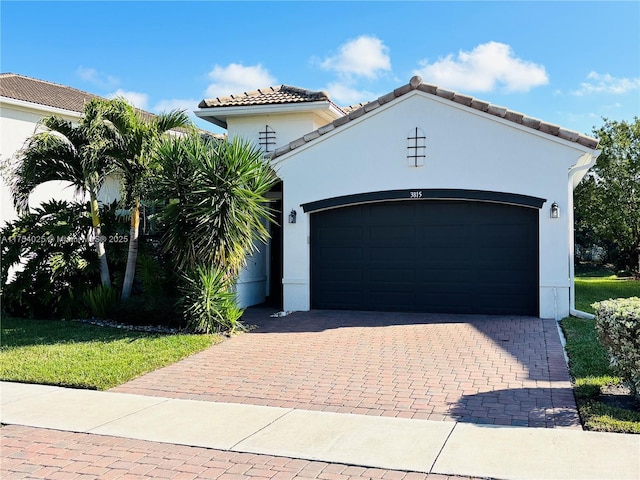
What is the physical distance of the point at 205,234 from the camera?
11422mm

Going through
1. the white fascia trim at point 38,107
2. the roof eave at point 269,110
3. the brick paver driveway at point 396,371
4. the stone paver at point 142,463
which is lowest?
the stone paver at point 142,463

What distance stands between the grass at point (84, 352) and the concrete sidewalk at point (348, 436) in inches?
31.8

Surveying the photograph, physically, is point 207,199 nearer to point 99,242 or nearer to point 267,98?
point 99,242

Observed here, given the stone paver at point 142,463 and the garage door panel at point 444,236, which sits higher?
the garage door panel at point 444,236

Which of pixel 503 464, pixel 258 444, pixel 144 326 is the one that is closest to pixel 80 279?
pixel 144 326

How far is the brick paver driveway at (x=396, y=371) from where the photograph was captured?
6.84 m

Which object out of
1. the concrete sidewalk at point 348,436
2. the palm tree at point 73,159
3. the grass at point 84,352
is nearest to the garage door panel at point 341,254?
the grass at point 84,352

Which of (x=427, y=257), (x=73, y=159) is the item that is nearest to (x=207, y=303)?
(x=73, y=159)

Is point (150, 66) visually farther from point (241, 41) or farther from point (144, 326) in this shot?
point (144, 326)

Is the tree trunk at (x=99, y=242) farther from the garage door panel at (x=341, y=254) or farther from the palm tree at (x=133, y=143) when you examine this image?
the garage door panel at (x=341, y=254)

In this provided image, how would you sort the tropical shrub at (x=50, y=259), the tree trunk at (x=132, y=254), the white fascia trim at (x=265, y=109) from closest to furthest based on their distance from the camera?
the tree trunk at (x=132, y=254) → the tropical shrub at (x=50, y=259) → the white fascia trim at (x=265, y=109)

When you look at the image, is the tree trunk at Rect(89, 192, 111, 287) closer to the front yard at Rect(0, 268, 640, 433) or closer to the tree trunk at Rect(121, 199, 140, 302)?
the tree trunk at Rect(121, 199, 140, 302)

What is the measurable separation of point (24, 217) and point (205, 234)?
211 inches

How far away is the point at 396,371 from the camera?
8469mm
